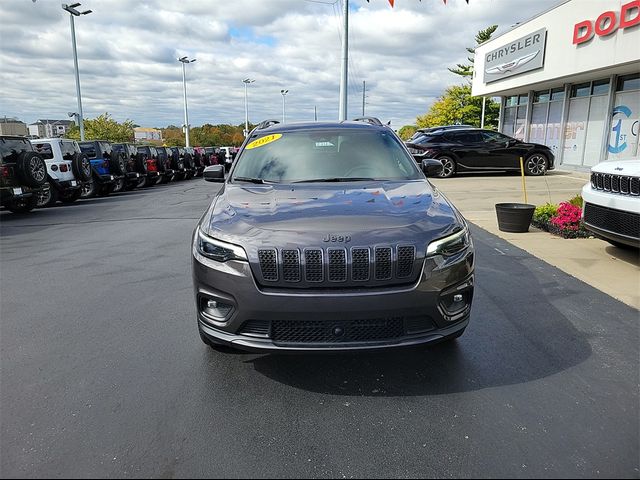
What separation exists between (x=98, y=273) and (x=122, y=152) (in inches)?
562

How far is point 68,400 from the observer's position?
2938 millimetres

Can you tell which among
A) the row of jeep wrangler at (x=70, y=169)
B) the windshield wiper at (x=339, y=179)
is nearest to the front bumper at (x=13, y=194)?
the row of jeep wrangler at (x=70, y=169)

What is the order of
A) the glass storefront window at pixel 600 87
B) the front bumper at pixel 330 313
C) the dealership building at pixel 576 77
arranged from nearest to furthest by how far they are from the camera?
1. the front bumper at pixel 330 313
2. the dealership building at pixel 576 77
3. the glass storefront window at pixel 600 87

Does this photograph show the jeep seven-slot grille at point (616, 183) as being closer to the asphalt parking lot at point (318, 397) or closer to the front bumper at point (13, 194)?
the asphalt parking lot at point (318, 397)

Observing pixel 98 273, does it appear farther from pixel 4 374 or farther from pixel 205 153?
pixel 205 153

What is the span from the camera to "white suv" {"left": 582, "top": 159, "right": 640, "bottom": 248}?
5109 mm

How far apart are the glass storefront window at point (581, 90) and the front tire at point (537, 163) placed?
350 cm

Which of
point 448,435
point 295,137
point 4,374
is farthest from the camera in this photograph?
point 295,137

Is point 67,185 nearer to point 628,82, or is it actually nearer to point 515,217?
point 515,217

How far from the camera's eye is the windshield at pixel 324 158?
402cm

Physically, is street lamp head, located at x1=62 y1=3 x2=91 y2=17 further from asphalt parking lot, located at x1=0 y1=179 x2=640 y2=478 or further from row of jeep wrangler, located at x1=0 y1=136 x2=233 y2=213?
asphalt parking lot, located at x1=0 y1=179 x2=640 y2=478

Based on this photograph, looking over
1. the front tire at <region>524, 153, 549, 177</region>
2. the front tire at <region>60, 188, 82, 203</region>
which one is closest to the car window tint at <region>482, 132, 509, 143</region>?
the front tire at <region>524, 153, 549, 177</region>

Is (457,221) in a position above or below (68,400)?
above

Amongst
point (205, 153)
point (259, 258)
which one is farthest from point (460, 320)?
point (205, 153)
